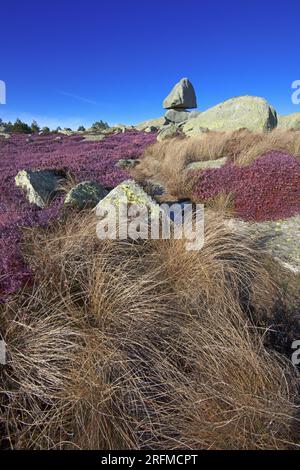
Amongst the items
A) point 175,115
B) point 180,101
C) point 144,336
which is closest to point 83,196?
point 144,336

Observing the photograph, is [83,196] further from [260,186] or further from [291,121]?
[291,121]

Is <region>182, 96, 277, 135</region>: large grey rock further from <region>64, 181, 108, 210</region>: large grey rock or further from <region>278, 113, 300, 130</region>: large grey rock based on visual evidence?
<region>64, 181, 108, 210</region>: large grey rock

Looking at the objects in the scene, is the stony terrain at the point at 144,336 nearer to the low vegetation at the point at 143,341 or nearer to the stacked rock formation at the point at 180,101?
the low vegetation at the point at 143,341

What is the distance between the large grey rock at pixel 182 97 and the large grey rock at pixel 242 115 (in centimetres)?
1674

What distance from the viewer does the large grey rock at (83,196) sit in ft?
18.4

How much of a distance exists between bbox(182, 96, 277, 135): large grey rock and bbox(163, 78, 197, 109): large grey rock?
1674cm

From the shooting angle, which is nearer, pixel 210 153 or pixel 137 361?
pixel 137 361

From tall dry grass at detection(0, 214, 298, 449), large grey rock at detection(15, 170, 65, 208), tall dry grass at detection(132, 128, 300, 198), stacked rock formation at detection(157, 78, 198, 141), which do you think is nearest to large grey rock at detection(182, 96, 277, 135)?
tall dry grass at detection(132, 128, 300, 198)

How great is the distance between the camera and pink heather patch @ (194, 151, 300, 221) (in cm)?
623

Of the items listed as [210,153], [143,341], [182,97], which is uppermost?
[182,97]

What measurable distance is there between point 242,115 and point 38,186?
41.2 feet

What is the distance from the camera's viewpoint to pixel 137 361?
2650 millimetres
